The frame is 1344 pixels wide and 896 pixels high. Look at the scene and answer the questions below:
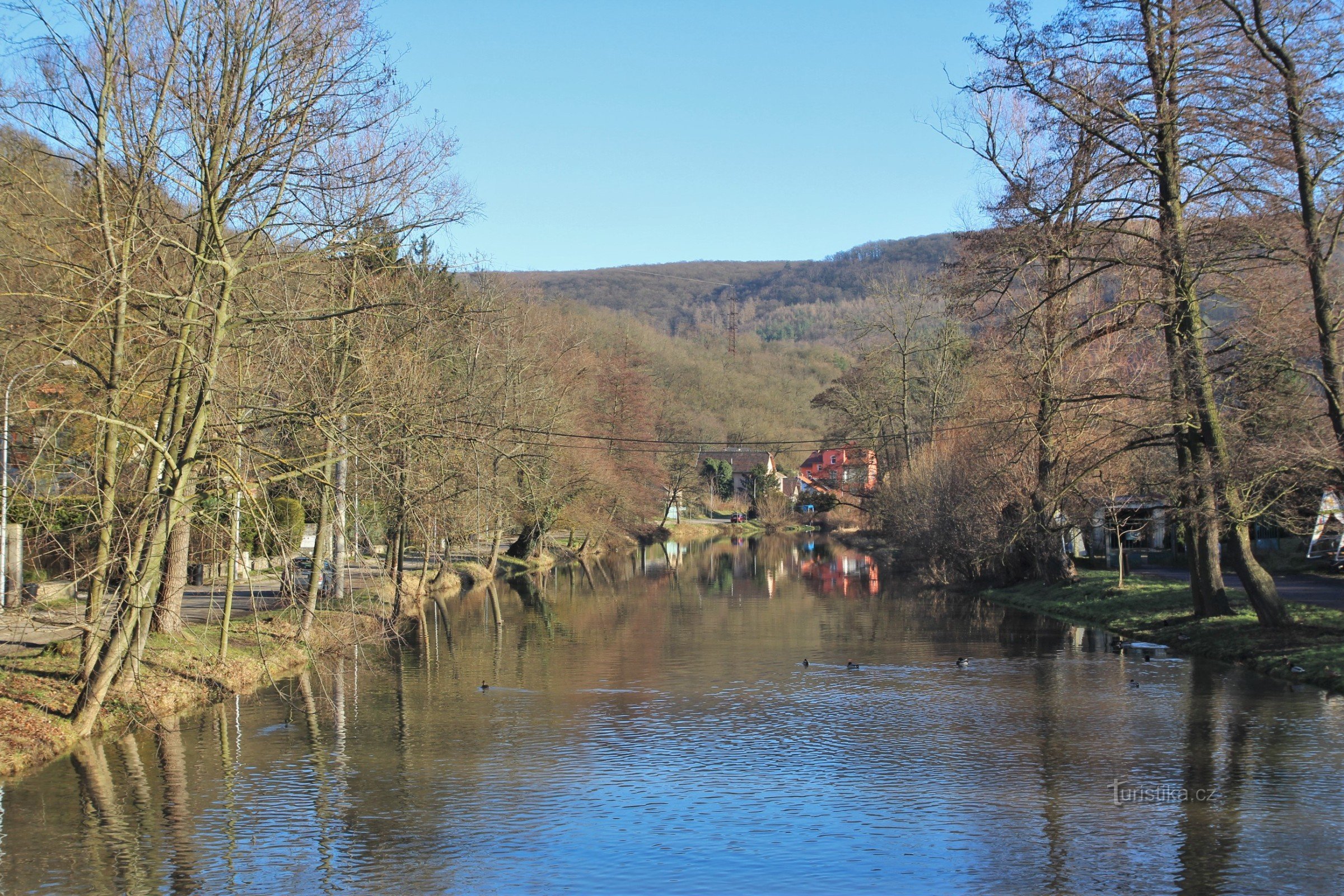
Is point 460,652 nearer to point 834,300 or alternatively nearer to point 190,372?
point 190,372

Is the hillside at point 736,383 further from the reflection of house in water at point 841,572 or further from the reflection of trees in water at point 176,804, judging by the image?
the reflection of trees in water at point 176,804

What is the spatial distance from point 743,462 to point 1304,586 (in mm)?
93117

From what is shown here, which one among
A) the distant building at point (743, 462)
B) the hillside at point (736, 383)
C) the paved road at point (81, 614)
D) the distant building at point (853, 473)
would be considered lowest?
the paved road at point (81, 614)

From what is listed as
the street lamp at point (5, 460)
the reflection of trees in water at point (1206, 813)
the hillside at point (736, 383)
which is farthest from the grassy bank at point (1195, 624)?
the hillside at point (736, 383)

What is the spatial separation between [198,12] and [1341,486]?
17880 millimetres

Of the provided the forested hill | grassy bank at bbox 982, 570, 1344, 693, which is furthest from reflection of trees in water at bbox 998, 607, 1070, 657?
the forested hill

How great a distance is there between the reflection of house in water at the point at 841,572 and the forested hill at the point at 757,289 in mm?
78101

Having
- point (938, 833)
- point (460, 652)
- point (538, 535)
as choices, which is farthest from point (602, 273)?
point (938, 833)

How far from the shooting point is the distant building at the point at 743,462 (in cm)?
10531

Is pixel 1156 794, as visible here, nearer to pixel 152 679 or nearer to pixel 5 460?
pixel 152 679

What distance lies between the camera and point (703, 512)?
334 feet

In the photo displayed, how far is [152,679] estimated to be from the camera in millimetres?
15570

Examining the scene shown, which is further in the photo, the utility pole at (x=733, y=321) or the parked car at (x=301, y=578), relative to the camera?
the utility pole at (x=733, y=321)

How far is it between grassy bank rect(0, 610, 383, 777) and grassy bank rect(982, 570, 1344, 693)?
1444cm
